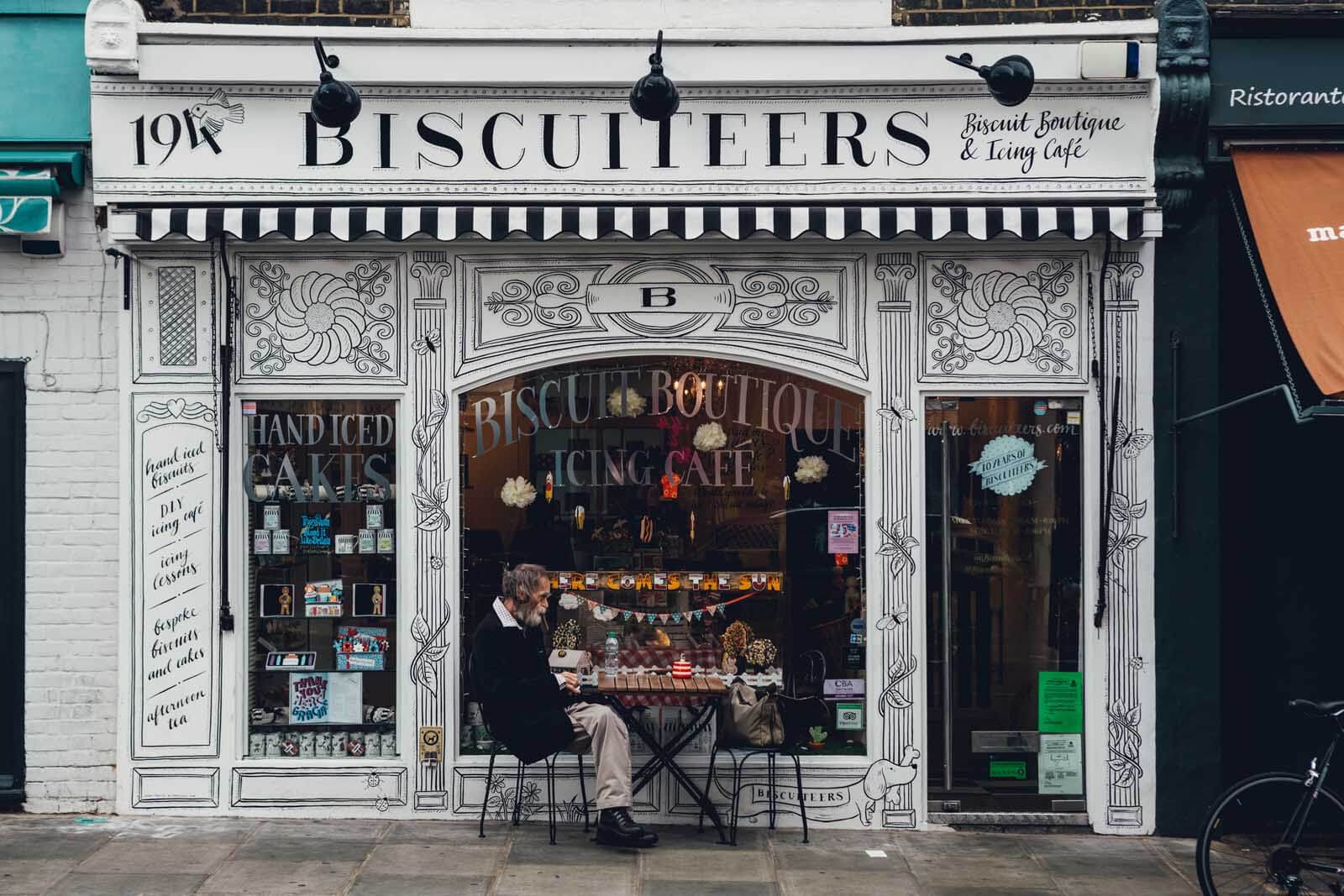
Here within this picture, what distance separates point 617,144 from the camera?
7.74 m

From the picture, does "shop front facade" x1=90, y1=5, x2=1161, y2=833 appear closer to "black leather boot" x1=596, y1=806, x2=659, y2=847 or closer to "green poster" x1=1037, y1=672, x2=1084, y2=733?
"green poster" x1=1037, y1=672, x2=1084, y2=733

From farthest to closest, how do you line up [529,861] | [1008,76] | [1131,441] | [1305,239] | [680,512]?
[680,512] → [1131,441] → [1305,239] → [1008,76] → [529,861]

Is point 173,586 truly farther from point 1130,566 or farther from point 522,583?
point 1130,566

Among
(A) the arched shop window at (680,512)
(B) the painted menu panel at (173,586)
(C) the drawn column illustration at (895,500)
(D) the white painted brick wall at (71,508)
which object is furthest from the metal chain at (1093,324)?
(D) the white painted brick wall at (71,508)

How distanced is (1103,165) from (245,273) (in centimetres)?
524

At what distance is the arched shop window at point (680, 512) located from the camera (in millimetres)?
7992

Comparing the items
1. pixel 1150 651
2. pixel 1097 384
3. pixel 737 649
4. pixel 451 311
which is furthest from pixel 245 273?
pixel 1150 651

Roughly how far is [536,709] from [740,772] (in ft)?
4.47

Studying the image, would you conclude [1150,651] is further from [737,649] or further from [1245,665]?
[737,649]

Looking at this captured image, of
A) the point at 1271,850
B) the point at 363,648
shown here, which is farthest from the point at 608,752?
the point at 1271,850

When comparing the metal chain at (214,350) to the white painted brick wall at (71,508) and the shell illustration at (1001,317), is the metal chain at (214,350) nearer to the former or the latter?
the white painted brick wall at (71,508)

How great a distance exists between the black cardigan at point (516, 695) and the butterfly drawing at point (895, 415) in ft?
8.38

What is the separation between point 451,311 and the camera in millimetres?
7902

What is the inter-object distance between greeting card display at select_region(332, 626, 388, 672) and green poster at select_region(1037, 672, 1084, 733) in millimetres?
4061
